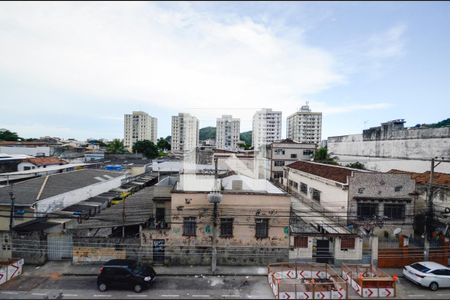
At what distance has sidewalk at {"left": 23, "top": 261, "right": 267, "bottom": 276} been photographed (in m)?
15.2

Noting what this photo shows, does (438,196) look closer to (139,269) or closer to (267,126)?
(139,269)

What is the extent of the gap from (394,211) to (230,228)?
12.7 metres

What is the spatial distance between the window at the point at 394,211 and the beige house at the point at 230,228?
886cm

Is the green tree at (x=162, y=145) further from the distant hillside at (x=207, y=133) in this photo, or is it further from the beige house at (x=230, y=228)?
the beige house at (x=230, y=228)

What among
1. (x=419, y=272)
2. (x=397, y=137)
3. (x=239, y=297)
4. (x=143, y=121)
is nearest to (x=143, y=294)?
(x=239, y=297)

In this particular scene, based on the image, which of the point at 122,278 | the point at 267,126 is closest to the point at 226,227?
the point at 122,278

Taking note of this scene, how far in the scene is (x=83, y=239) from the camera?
16203 millimetres

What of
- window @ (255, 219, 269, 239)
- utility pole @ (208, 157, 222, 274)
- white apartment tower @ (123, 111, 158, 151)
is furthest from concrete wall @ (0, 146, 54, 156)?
white apartment tower @ (123, 111, 158, 151)

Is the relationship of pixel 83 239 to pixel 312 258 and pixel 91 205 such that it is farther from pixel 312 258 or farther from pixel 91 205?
pixel 312 258

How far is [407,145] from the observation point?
33094 millimetres

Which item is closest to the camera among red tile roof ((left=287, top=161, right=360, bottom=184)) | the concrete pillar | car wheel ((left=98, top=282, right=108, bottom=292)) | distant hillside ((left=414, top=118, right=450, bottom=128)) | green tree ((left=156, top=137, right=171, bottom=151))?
car wheel ((left=98, top=282, right=108, bottom=292))

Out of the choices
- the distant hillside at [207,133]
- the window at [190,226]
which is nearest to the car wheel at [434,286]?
the window at [190,226]

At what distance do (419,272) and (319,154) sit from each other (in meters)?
36.1

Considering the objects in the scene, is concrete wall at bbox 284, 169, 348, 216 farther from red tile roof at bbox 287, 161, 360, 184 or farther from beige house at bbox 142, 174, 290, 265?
beige house at bbox 142, 174, 290, 265
